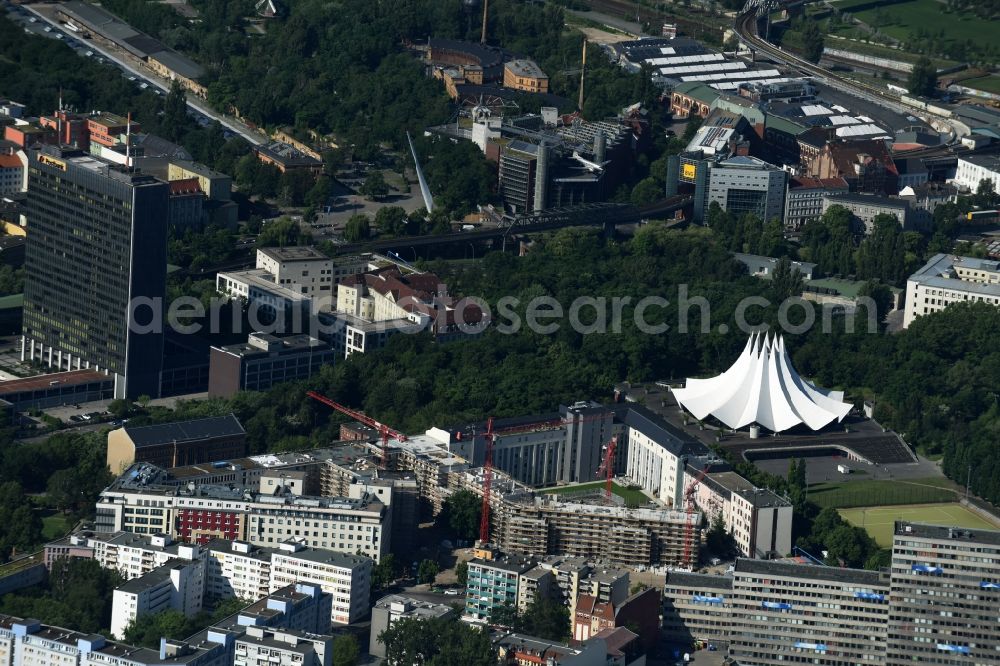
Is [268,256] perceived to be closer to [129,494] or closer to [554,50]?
[129,494]

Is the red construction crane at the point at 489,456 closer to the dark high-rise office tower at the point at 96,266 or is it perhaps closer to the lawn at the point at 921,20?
the dark high-rise office tower at the point at 96,266

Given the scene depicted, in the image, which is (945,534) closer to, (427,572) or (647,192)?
(427,572)

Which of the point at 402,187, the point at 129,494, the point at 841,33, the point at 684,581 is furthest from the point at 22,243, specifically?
the point at 841,33

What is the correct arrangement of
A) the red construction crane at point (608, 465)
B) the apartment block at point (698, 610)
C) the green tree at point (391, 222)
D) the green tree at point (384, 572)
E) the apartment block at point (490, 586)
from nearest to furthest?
the apartment block at point (490, 586), the apartment block at point (698, 610), the green tree at point (384, 572), the red construction crane at point (608, 465), the green tree at point (391, 222)

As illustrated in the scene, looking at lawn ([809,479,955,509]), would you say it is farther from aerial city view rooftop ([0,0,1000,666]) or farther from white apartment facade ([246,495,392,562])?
white apartment facade ([246,495,392,562])

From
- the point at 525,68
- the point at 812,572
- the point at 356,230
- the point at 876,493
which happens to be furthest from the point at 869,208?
the point at 812,572

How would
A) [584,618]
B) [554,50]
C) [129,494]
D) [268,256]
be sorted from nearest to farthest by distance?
[584,618], [129,494], [268,256], [554,50]

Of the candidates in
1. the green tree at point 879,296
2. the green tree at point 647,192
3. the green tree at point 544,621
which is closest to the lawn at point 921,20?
the green tree at point 647,192
